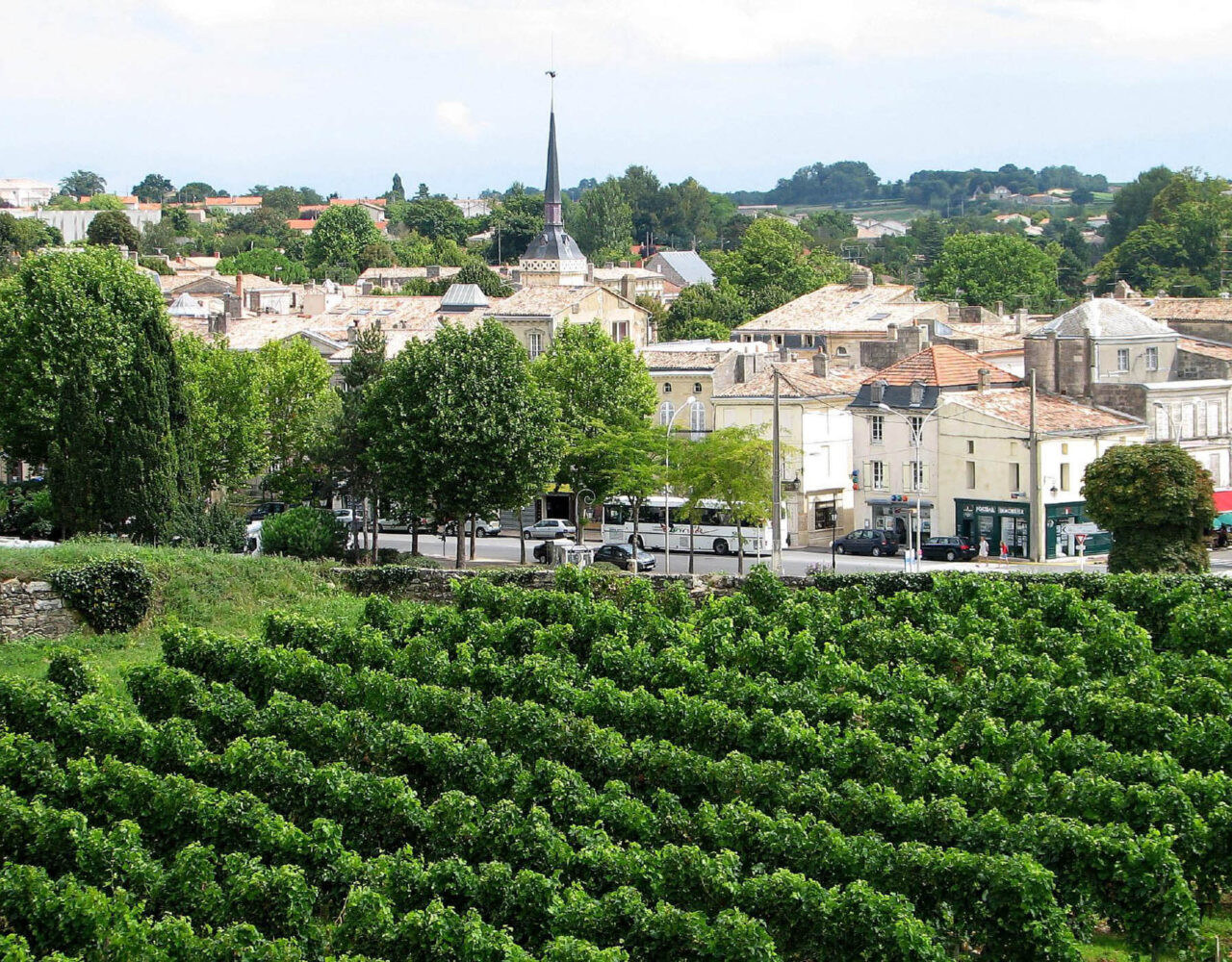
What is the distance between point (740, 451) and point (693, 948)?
108ft

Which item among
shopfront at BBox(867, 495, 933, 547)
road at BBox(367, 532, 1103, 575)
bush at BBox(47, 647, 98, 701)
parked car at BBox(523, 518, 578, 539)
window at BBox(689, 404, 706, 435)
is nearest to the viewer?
bush at BBox(47, 647, 98, 701)

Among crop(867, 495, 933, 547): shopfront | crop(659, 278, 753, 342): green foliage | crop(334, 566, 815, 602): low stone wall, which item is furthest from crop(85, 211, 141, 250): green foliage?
crop(334, 566, 815, 602): low stone wall

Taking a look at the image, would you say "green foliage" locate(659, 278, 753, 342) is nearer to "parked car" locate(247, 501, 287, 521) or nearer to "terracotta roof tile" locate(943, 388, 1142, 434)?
"parked car" locate(247, 501, 287, 521)

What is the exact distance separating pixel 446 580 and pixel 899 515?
22.7m

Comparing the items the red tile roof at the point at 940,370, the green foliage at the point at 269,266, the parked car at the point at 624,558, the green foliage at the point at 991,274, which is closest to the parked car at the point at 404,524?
the parked car at the point at 624,558

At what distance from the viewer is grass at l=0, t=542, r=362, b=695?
32531 mm

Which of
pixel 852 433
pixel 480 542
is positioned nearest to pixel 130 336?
pixel 480 542

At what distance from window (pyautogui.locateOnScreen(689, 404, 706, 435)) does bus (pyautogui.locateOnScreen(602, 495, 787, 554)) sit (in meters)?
4.82

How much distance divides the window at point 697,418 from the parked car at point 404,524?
34.5 feet

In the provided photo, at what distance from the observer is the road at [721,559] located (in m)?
48.1

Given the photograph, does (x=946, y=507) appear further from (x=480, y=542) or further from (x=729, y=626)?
(x=729, y=626)

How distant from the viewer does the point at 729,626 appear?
95.7ft

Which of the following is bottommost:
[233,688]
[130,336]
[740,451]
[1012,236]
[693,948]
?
[693,948]

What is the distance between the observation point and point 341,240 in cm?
15738
